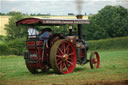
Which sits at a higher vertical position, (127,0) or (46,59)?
(127,0)

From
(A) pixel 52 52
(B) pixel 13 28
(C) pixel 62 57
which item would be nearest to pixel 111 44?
(B) pixel 13 28

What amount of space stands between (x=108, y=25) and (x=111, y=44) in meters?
13.7

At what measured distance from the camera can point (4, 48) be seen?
33031 mm

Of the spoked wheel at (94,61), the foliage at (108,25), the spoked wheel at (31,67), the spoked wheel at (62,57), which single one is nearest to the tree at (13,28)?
the foliage at (108,25)

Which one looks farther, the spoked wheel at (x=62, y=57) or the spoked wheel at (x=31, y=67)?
the spoked wheel at (x=31, y=67)

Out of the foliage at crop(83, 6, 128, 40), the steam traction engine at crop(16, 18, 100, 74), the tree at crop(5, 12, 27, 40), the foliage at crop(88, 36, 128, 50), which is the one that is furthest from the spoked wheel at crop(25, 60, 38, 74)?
the foliage at crop(83, 6, 128, 40)

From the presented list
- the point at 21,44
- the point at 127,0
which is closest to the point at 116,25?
the point at 21,44

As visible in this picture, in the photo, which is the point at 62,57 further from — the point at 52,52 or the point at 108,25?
the point at 108,25

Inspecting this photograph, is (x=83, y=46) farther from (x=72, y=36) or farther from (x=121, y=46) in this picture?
(x=121, y=46)

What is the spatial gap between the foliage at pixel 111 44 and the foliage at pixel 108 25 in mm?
8656

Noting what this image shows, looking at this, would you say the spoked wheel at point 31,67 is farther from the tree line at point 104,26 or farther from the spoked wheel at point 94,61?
the tree line at point 104,26

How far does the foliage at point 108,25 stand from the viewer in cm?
5073

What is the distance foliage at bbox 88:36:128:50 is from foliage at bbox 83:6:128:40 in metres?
8.66

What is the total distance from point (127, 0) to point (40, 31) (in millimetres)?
4426
